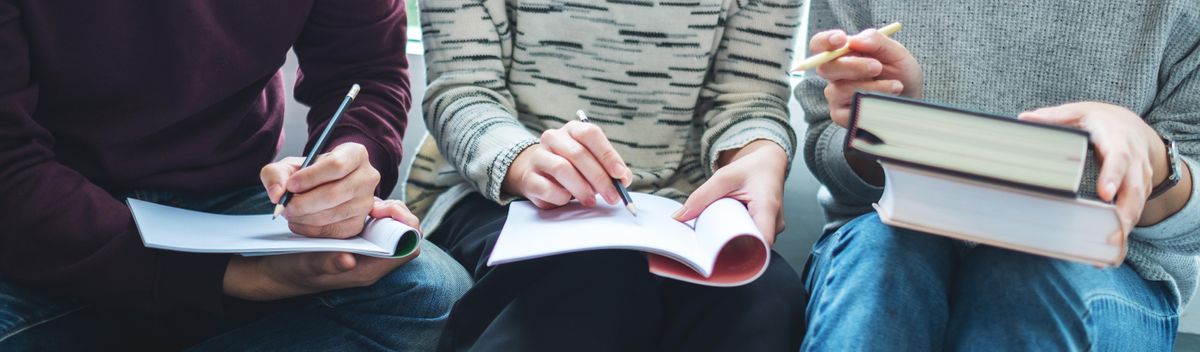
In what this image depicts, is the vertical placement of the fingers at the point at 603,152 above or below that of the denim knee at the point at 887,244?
above

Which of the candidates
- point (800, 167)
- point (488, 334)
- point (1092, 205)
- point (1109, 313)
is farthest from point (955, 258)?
point (800, 167)

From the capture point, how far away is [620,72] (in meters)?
1.02

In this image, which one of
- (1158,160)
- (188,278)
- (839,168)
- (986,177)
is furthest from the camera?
(839,168)

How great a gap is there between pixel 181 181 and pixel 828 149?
699 millimetres

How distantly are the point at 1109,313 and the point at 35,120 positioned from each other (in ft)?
3.25

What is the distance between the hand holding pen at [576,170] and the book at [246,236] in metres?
0.12

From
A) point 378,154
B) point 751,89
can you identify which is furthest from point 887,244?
point 378,154

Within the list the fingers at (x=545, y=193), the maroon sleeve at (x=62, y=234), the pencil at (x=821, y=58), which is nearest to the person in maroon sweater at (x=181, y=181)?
the maroon sleeve at (x=62, y=234)

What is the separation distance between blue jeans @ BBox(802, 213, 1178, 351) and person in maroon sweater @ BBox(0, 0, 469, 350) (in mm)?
413

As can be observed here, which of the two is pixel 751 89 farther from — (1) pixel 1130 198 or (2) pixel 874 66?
(1) pixel 1130 198

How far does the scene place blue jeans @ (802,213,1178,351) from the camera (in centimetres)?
66

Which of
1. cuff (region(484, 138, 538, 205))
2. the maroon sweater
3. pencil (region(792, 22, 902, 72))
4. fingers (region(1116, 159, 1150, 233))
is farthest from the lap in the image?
the maroon sweater

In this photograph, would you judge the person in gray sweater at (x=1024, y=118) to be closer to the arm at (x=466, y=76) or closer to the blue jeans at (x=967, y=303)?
the blue jeans at (x=967, y=303)

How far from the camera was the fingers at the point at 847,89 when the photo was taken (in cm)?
75
